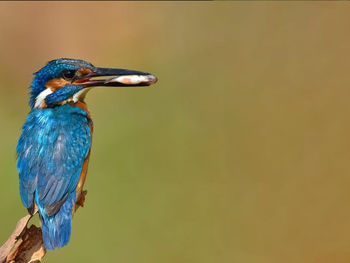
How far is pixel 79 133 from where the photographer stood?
3863 mm

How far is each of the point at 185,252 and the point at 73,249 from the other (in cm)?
91

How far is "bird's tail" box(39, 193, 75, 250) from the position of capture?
3.49 metres

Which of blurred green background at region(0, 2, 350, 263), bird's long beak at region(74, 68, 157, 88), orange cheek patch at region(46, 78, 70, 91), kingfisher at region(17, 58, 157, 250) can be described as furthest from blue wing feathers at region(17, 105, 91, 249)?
blurred green background at region(0, 2, 350, 263)

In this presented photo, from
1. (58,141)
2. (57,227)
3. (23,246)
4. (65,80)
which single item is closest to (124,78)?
(65,80)

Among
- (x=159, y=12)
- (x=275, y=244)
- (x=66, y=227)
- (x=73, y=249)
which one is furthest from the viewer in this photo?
(x=159, y=12)

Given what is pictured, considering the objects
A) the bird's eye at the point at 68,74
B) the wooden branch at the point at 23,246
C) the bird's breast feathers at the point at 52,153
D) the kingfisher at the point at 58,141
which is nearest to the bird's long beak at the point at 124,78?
the kingfisher at the point at 58,141

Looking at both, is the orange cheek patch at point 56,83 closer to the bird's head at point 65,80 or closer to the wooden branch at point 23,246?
the bird's head at point 65,80

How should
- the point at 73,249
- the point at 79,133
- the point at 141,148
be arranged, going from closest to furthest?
the point at 79,133
the point at 73,249
the point at 141,148

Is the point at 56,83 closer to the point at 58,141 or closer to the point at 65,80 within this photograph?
the point at 65,80

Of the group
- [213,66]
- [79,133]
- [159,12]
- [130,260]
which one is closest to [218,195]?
[130,260]

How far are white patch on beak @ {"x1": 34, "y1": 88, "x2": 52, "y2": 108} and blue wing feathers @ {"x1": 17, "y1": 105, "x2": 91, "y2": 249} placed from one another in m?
0.05

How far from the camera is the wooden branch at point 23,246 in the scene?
332cm

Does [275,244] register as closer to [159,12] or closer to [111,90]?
[111,90]

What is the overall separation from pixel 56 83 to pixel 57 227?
32.5 inches
